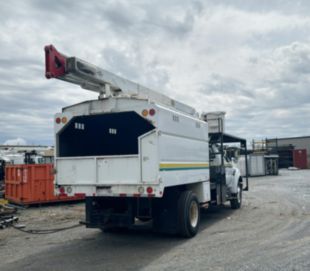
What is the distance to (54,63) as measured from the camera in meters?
7.23

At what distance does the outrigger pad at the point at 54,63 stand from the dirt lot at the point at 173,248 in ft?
11.8

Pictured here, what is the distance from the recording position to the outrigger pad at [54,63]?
7.14m

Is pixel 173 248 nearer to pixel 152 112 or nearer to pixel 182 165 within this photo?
pixel 182 165

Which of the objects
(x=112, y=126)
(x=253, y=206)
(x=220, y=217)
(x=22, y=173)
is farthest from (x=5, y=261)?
(x=253, y=206)

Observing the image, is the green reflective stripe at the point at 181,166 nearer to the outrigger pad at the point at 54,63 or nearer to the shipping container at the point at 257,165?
the outrigger pad at the point at 54,63

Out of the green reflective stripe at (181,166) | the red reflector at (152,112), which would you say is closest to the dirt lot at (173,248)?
the green reflective stripe at (181,166)

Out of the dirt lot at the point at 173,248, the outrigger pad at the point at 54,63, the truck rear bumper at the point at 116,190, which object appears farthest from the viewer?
the truck rear bumper at the point at 116,190

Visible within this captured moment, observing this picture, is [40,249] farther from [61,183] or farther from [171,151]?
[171,151]

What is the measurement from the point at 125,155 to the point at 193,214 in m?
2.49

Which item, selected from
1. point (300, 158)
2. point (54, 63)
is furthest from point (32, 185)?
point (300, 158)

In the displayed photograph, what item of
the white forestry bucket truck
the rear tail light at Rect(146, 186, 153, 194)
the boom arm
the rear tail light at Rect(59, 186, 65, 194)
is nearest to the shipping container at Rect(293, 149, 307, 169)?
the white forestry bucket truck

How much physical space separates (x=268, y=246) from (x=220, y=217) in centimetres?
406

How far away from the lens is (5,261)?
22.9 ft

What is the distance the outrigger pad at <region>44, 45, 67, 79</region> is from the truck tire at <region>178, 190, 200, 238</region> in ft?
12.7
